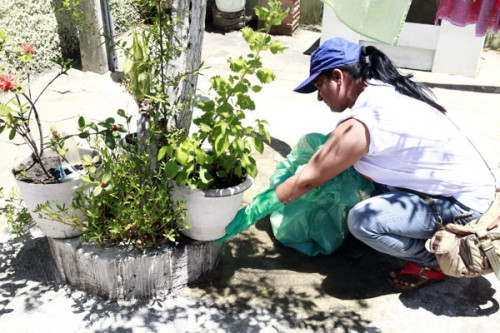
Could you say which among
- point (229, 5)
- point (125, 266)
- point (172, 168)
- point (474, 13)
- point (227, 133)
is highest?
point (227, 133)

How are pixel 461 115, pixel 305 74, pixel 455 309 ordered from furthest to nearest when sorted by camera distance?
pixel 305 74, pixel 461 115, pixel 455 309

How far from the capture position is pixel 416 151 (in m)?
2.37

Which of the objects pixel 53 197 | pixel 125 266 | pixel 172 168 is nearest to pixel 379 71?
pixel 172 168

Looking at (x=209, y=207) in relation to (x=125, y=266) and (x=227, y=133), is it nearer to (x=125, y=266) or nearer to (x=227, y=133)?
(x=227, y=133)

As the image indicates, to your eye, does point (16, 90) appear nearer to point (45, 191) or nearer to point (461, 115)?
point (45, 191)

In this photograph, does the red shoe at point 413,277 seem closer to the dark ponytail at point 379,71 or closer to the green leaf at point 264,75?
the dark ponytail at point 379,71

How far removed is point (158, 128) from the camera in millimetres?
2326

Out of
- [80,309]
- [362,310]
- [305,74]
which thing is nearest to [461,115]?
[305,74]

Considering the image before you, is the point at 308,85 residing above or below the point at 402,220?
above

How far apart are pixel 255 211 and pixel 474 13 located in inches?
165

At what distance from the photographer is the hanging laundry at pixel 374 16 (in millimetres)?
2203

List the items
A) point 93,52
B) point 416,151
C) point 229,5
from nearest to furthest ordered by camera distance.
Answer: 1. point 416,151
2. point 93,52
3. point 229,5

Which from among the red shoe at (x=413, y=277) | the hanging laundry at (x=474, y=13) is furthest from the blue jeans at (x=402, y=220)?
the hanging laundry at (x=474, y=13)

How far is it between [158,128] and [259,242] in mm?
1031
